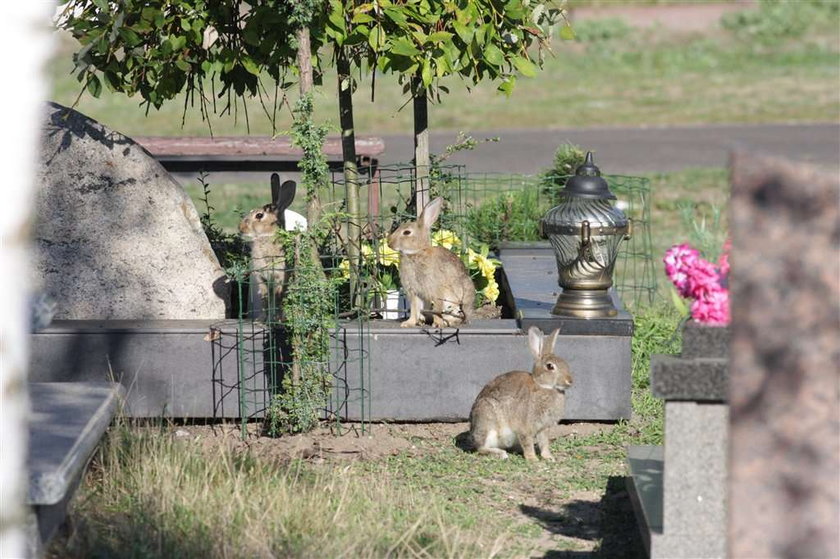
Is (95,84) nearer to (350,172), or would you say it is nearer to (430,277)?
(350,172)

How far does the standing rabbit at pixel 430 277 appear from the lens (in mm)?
7141

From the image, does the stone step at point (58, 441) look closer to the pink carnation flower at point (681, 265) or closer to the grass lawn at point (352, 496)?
the grass lawn at point (352, 496)

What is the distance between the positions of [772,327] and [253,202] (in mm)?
10919

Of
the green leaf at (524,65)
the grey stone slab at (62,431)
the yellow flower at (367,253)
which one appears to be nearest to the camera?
the grey stone slab at (62,431)

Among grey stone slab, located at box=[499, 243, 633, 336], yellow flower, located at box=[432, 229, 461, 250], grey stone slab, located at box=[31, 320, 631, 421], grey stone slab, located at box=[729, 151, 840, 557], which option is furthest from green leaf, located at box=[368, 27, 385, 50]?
grey stone slab, located at box=[729, 151, 840, 557]

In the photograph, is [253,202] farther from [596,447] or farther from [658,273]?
[596,447]

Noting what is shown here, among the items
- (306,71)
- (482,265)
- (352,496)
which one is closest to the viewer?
(352,496)

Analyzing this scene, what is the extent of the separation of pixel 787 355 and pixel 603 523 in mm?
3013

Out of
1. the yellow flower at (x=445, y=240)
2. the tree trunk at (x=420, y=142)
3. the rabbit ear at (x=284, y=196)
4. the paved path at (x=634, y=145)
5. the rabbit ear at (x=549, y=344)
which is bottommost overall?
the rabbit ear at (x=549, y=344)

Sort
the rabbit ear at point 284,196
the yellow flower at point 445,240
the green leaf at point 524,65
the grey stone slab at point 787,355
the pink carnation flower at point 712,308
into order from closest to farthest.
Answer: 1. the grey stone slab at point 787,355
2. the pink carnation flower at point 712,308
3. the green leaf at point 524,65
4. the rabbit ear at point 284,196
5. the yellow flower at point 445,240

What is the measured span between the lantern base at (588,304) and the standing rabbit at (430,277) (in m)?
0.54

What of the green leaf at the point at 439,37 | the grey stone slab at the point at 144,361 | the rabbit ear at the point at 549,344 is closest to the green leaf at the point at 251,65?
the green leaf at the point at 439,37

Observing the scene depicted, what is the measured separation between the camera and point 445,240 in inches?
313

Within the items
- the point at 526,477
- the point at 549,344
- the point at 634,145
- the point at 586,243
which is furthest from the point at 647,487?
the point at 634,145
